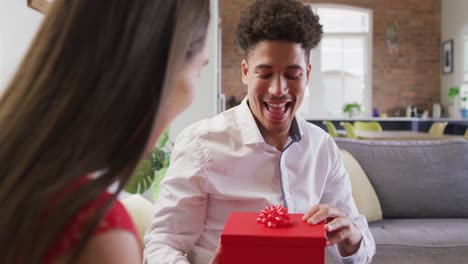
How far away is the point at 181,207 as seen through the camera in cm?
135

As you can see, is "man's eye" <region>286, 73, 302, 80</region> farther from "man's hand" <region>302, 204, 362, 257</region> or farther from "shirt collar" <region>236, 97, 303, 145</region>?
"man's hand" <region>302, 204, 362, 257</region>

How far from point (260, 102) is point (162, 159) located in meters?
1.63

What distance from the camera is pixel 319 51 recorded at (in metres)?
9.62

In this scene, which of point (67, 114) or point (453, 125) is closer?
point (67, 114)

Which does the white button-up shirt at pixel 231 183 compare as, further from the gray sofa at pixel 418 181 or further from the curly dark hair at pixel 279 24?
the gray sofa at pixel 418 181

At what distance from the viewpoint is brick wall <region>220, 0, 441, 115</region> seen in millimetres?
9359

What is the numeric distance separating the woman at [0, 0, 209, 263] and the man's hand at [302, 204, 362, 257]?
1.84 ft

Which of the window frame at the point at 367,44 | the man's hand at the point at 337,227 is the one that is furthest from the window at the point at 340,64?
the man's hand at the point at 337,227

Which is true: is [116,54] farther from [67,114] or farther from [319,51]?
[319,51]

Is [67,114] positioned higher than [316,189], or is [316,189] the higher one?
[67,114]

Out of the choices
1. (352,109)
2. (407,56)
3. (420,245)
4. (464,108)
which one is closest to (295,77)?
(420,245)

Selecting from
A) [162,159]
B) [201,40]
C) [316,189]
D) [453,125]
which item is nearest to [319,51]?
[453,125]

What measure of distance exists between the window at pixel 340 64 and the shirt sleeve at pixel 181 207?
8328mm

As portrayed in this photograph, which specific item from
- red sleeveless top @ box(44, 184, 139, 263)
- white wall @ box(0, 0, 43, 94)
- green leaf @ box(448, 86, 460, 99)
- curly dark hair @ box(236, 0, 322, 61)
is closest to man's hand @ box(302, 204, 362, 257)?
curly dark hair @ box(236, 0, 322, 61)
